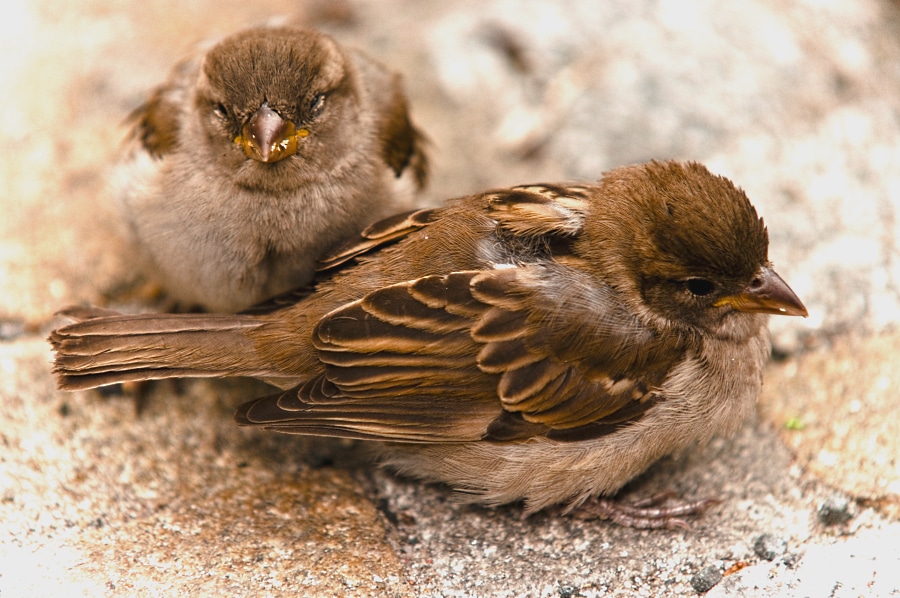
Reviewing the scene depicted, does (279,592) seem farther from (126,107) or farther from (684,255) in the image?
(126,107)

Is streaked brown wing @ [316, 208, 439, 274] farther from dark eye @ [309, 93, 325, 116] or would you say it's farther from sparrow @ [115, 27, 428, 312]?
dark eye @ [309, 93, 325, 116]

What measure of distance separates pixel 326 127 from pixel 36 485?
1615 mm

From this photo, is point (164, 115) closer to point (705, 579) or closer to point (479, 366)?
point (479, 366)

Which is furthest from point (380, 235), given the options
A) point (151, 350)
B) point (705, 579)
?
point (705, 579)

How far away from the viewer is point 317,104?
11.6ft

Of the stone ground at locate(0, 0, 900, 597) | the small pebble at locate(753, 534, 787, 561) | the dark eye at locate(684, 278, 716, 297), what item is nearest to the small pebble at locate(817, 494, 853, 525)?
the stone ground at locate(0, 0, 900, 597)

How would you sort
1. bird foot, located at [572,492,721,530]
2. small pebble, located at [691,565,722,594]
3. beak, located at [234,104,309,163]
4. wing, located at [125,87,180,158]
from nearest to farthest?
1. small pebble, located at [691,565,722,594]
2. bird foot, located at [572,492,721,530]
3. beak, located at [234,104,309,163]
4. wing, located at [125,87,180,158]

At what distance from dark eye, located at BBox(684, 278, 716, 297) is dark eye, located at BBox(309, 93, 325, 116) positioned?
58.9 inches

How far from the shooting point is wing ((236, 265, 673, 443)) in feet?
9.70

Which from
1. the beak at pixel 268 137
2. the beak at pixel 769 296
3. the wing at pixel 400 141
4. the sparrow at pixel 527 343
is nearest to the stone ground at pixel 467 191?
the sparrow at pixel 527 343

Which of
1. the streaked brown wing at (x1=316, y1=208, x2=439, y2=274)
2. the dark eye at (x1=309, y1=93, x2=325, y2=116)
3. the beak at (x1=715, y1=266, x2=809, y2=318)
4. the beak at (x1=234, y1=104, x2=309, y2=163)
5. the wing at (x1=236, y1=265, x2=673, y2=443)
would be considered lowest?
the wing at (x1=236, y1=265, x2=673, y2=443)

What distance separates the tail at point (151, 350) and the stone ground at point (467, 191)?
1.20ft

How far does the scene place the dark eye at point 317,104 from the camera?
11.5ft

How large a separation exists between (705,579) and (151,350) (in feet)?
6.33
